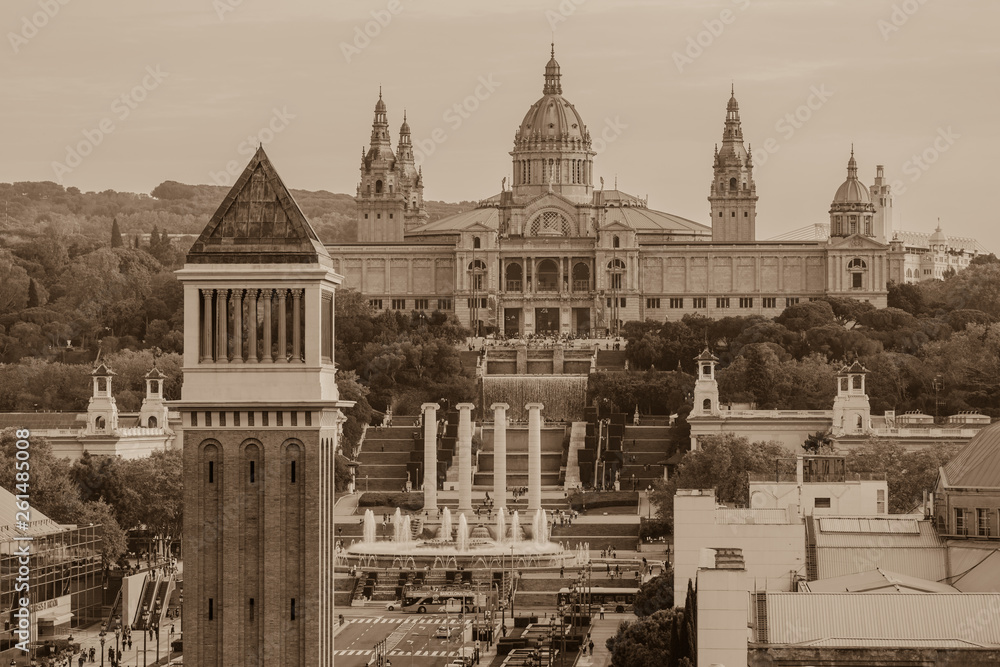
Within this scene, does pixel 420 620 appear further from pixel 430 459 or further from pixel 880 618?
pixel 880 618

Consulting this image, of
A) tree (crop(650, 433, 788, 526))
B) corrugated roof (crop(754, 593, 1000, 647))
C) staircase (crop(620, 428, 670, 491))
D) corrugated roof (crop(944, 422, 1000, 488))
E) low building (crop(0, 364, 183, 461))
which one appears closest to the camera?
corrugated roof (crop(754, 593, 1000, 647))

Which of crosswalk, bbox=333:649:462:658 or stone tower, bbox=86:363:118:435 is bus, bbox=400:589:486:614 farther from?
stone tower, bbox=86:363:118:435

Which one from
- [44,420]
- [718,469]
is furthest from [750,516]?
[44,420]

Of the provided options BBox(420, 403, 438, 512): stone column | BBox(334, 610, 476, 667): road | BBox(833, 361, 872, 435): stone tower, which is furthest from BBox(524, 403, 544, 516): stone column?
BBox(334, 610, 476, 667): road

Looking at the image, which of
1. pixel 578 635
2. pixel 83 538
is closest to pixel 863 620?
pixel 578 635

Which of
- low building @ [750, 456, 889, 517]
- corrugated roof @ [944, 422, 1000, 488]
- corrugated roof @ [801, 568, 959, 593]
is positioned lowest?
corrugated roof @ [801, 568, 959, 593]

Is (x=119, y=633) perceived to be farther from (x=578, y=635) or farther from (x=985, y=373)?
(x=985, y=373)
